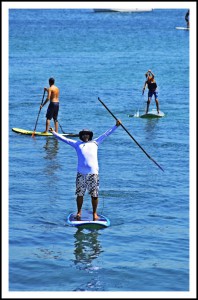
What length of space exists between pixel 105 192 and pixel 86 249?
3.41 metres

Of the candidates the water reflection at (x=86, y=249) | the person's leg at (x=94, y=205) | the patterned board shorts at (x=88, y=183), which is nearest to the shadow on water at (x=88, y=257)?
the water reflection at (x=86, y=249)

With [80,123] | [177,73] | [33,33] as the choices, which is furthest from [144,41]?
[80,123]

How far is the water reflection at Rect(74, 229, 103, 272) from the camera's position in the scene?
11906mm

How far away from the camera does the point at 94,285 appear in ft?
36.6

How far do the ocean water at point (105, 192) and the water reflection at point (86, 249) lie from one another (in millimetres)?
15

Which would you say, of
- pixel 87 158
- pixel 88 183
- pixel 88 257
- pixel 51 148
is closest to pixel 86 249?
pixel 88 257

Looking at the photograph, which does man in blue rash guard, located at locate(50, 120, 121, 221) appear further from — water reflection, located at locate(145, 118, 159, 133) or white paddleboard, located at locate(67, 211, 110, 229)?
water reflection, located at locate(145, 118, 159, 133)

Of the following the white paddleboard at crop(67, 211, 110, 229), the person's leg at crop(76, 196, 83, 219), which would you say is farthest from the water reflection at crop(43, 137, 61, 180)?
the person's leg at crop(76, 196, 83, 219)

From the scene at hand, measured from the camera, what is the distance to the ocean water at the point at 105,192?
→ 11641 mm

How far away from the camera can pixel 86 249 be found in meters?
12.5

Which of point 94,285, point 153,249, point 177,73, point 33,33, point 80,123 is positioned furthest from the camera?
point 33,33

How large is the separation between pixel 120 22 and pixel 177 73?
4226 cm

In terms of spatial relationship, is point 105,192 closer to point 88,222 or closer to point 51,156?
point 88,222

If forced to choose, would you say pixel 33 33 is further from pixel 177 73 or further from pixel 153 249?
pixel 153 249
